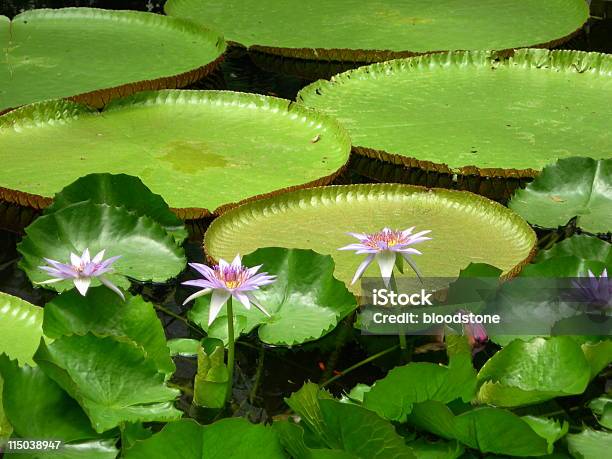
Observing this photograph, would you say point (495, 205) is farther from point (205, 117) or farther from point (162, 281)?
point (205, 117)

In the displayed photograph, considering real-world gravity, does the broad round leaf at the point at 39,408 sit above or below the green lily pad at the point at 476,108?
above

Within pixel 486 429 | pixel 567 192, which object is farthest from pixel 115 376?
pixel 567 192

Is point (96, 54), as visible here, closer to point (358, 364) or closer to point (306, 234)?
point (306, 234)

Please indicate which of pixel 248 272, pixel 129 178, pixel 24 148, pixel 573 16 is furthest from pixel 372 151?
pixel 573 16

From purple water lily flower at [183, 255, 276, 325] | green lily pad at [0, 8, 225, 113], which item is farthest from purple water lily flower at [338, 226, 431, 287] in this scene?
green lily pad at [0, 8, 225, 113]

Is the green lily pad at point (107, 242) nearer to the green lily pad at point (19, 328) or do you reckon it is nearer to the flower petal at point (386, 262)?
the green lily pad at point (19, 328)

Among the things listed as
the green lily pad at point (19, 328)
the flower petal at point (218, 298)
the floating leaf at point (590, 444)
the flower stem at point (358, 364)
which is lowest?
the flower stem at point (358, 364)

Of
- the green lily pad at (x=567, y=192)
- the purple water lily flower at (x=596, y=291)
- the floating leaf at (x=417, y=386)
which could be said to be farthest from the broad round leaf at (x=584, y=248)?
the floating leaf at (x=417, y=386)
